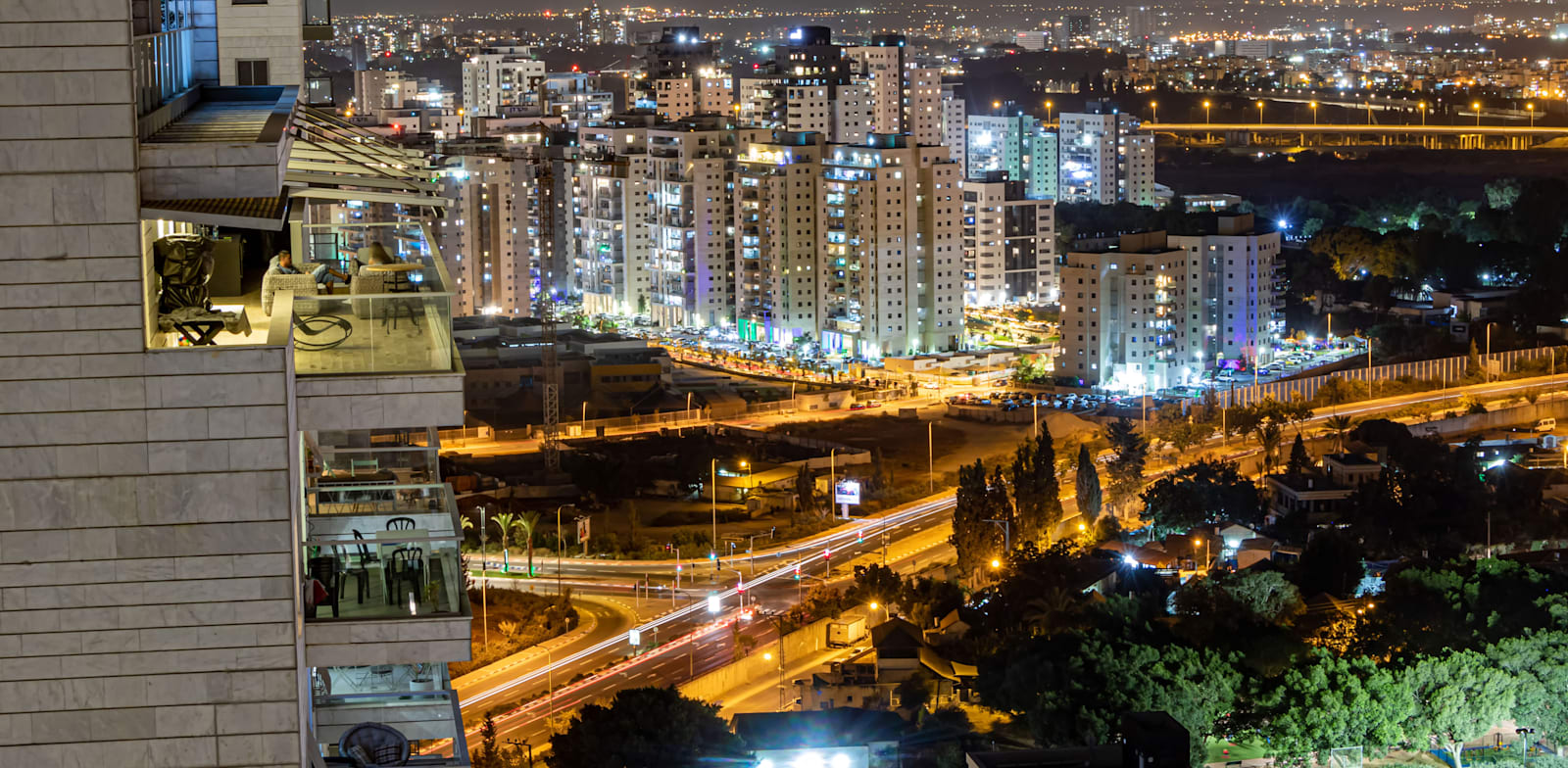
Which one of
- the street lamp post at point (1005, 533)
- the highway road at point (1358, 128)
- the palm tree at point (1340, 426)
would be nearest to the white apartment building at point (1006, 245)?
the palm tree at point (1340, 426)

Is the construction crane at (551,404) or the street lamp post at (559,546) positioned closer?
the street lamp post at (559,546)

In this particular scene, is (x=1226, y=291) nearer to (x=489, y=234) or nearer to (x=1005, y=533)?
(x=1005, y=533)

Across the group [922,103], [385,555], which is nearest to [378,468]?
[385,555]

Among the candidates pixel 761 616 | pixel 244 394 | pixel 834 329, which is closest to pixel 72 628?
pixel 244 394

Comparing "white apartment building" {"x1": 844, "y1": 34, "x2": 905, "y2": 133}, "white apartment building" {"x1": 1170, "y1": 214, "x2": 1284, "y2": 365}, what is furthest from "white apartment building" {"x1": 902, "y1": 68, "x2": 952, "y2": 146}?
"white apartment building" {"x1": 1170, "y1": 214, "x2": 1284, "y2": 365}

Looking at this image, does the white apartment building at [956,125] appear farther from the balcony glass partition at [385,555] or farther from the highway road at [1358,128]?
the balcony glass partition at [385,555]

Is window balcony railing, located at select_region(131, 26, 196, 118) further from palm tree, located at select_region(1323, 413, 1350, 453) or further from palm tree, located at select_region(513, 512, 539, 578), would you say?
palm tree, located at select_region(1323, 413, 1350, 453)

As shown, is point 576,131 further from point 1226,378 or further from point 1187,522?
point 1187,522
